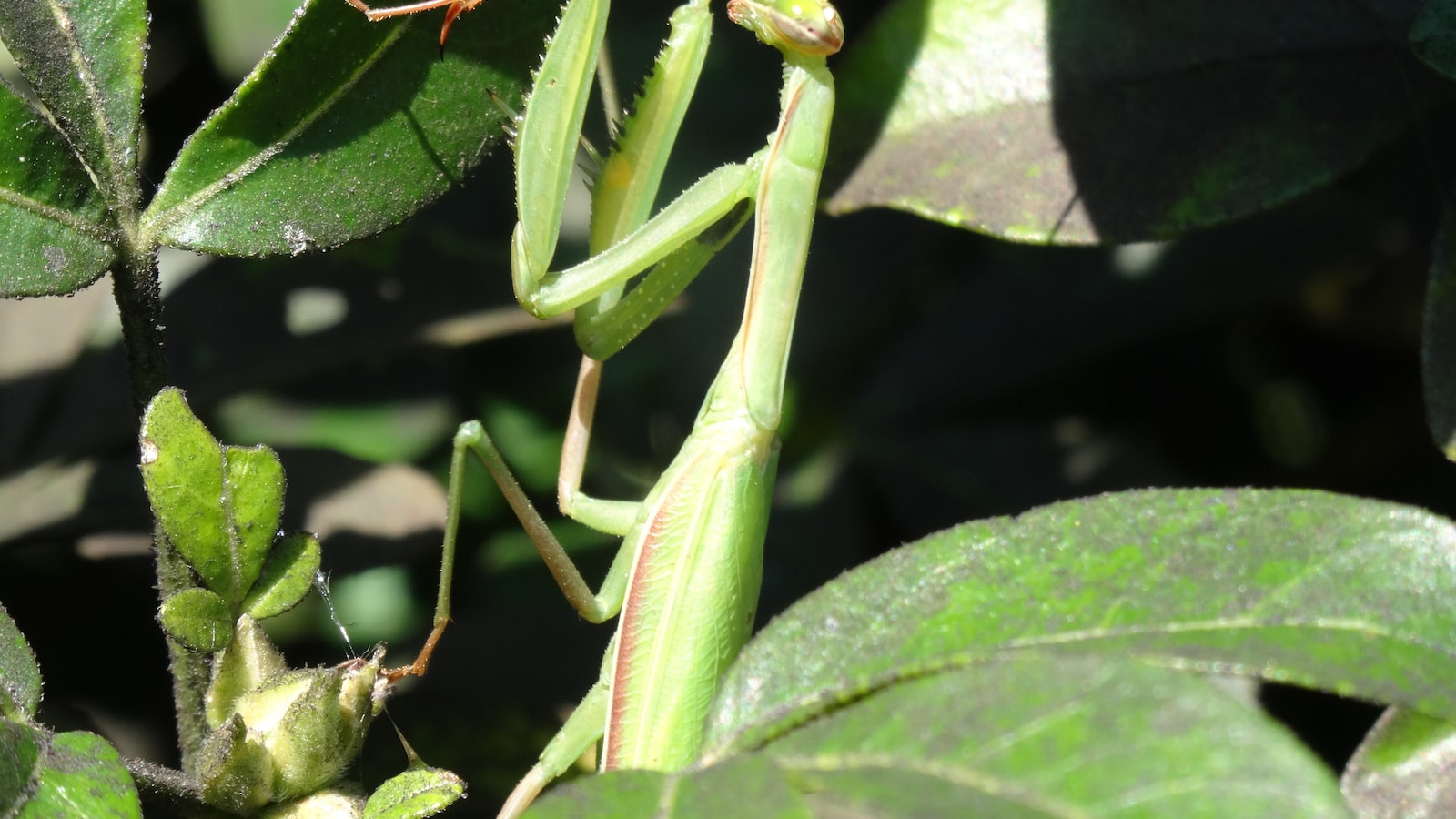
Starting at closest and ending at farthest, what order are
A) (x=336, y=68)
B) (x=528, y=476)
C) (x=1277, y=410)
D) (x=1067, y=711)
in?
(x=1067, y=711)
(x=336, y=68)
(x=528, y=476)
(x=1277, y=410)

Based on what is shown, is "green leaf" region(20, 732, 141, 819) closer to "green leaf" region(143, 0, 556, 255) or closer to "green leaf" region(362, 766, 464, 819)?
"green leaf" region(362, 766, 464, 819)

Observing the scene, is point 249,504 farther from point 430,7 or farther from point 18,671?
point 430,7

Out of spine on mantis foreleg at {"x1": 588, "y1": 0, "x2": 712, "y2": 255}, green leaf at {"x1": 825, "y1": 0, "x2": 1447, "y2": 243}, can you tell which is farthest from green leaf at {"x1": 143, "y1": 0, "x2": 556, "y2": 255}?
green leaf at {"x1": 825, "y1": 0, "x2": 1447, "y2": 243}

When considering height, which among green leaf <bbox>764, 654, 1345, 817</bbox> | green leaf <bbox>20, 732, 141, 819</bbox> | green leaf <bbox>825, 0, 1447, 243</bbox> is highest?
green leaf <bbox>825, 0, 1447, 243</bbox>

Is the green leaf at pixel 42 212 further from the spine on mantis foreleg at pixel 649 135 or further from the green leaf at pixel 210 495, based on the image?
the spine on mantis foreleg at pixel 649 135

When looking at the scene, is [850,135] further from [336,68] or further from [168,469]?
[168,469]

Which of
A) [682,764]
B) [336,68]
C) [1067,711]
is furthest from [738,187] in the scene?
[1067,711]
